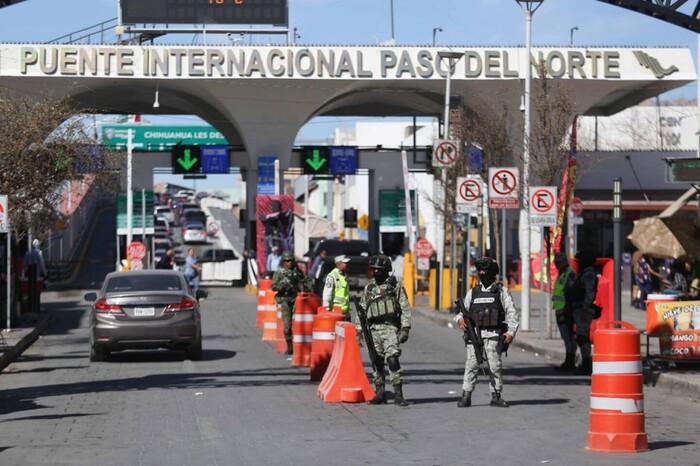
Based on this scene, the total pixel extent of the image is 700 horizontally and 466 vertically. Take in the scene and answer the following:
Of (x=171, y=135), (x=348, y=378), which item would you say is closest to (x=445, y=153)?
(x=348, y=378)

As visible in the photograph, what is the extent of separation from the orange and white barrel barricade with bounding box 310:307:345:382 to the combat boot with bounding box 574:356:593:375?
4013 millimetres

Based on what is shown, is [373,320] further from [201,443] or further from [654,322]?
[654,322]

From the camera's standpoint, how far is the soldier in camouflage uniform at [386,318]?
14836 mm

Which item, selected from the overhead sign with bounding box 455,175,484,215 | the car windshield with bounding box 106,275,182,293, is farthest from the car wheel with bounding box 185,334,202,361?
the overhead sign with bounding box 455,175,484,215

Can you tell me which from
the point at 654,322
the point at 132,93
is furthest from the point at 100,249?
the point at 654,322

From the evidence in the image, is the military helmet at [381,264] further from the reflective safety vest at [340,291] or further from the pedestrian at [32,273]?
the pedestrian at [32,273]

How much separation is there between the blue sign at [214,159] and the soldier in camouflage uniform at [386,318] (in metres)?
40.0

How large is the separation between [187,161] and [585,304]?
1444 inches

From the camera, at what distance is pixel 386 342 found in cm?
1490

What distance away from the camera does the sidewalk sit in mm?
17234

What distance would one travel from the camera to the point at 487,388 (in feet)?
56.0

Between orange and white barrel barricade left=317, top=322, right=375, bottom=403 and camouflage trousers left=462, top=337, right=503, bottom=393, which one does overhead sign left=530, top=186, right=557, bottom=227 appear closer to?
orange and white barrel barricade left=317, top=322, right=375, bottom=403

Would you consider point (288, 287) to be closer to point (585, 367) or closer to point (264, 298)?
point (585, 367)

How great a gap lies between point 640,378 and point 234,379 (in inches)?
328
